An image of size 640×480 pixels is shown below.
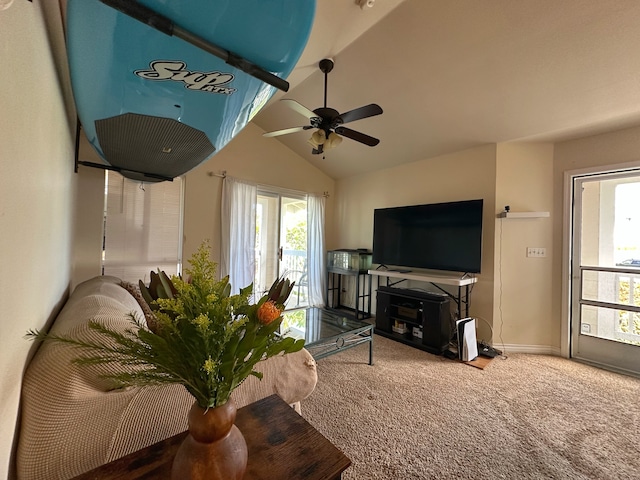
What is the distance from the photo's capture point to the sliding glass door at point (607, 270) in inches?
99.0

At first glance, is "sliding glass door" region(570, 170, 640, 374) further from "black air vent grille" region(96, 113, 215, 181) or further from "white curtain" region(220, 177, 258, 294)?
"white curtain" region(220, 177, 258, 294)

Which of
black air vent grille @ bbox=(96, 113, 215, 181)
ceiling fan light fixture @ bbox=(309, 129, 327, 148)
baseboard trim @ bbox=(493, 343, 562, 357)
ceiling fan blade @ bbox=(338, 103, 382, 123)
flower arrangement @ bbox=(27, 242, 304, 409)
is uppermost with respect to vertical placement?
ceiling fan blade @ bbox=(338, 103, 382, 123)

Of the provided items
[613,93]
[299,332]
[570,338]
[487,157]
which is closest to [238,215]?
[299,332]

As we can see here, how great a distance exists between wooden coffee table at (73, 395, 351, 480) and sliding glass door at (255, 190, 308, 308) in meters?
3.11

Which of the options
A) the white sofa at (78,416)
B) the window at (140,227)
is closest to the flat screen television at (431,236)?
the window at (140,227)

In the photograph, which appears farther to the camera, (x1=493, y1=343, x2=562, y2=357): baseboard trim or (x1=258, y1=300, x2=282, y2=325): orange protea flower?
(x1=493, y1=343, x2=562, y2=357): baseboard trim

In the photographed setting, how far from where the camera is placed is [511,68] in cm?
214

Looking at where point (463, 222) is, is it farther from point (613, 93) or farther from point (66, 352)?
point (66, 352)

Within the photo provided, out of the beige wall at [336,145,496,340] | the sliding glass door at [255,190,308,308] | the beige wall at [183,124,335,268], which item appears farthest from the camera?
the sliding glass door at [255,190,308,308]

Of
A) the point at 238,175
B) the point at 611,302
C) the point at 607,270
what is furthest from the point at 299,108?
the point at 611,302

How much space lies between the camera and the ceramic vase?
54cm

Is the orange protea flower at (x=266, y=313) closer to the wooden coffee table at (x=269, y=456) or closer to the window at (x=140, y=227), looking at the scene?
the wooden coffee table at (x=269, y=456)

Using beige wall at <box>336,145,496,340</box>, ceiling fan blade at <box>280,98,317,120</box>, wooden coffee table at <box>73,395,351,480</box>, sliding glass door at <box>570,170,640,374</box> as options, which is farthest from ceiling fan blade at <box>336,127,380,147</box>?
sliding glass door at <box>570,170,640,374</box>

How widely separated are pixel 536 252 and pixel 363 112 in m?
2.60
